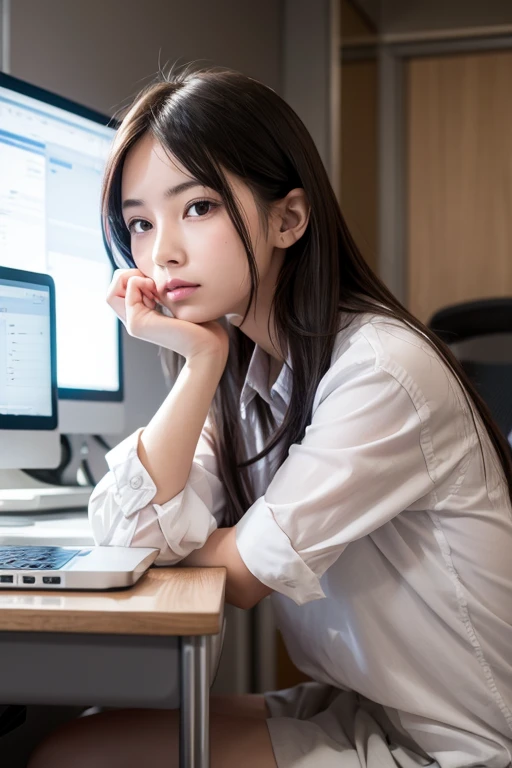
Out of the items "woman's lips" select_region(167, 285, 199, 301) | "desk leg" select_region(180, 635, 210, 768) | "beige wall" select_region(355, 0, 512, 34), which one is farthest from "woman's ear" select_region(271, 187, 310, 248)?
"beige wall" select_region(355, 0, 512, 34)

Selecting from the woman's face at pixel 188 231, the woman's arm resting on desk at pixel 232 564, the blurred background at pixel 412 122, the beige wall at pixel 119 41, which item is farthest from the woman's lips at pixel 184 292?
the blurred background at pixel 412 122

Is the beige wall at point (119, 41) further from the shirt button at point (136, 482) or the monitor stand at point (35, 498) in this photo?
the shirt button at point (136, 482)

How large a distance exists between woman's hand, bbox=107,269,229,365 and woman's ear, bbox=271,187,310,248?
127mm

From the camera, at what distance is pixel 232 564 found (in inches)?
31.6

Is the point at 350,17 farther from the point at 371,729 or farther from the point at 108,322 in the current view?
the point at 371,729

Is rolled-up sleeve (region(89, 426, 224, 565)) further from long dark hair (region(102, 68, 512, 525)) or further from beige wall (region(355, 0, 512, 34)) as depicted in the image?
beige wall (region(355, 0, 512, 34))

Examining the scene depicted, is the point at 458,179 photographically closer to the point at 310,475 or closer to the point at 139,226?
the point at 139,226

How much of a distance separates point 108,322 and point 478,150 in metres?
1.98

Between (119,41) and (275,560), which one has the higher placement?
(119,41)

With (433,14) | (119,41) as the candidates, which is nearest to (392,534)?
(119,41)

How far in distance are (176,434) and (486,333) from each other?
94cm

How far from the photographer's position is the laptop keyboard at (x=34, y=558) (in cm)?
66

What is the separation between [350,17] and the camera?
2.68 metres

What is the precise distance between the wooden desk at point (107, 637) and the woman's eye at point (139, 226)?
0.49 meters
